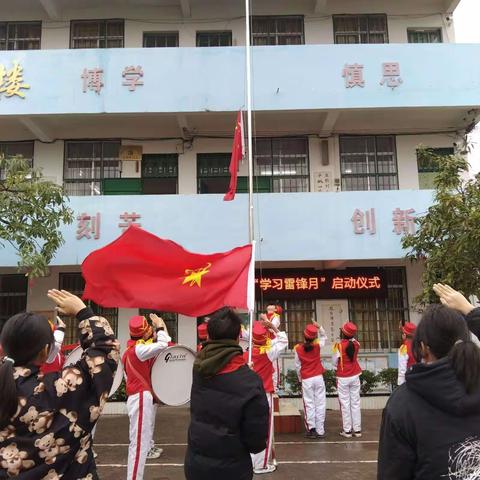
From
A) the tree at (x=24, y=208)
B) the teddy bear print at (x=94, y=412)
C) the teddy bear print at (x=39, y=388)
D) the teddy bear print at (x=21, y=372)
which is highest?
the tree at (x=24, y=208)

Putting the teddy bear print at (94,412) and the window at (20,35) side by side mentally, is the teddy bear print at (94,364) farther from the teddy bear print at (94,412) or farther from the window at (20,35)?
the window at (20,35)

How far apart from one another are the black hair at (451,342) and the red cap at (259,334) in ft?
14.4

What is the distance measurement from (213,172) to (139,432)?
295 inches

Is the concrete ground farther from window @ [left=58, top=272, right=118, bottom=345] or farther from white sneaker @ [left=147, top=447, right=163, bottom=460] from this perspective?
window @ [left=58, top=272, right=118, bottom=345]

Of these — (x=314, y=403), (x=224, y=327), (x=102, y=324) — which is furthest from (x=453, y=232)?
(x=102, y=324)

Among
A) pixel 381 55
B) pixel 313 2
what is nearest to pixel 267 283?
pixel 381 55

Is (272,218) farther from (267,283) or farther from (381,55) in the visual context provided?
(381,55)

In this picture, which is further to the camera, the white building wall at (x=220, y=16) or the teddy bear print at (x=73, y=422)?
the white building wall at (x=220, y=16)

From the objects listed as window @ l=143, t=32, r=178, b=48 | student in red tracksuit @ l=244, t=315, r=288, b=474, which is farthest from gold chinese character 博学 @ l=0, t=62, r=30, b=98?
student in red tracksuit @ l=244, t=315, r=288, b=474

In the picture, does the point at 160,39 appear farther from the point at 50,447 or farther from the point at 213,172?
the point at 50,447

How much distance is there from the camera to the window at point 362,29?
12547 millimetres

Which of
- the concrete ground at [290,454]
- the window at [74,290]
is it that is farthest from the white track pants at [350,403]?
the window at [74,290]

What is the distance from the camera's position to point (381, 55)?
10992mm

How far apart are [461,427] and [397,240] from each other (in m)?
9.12
